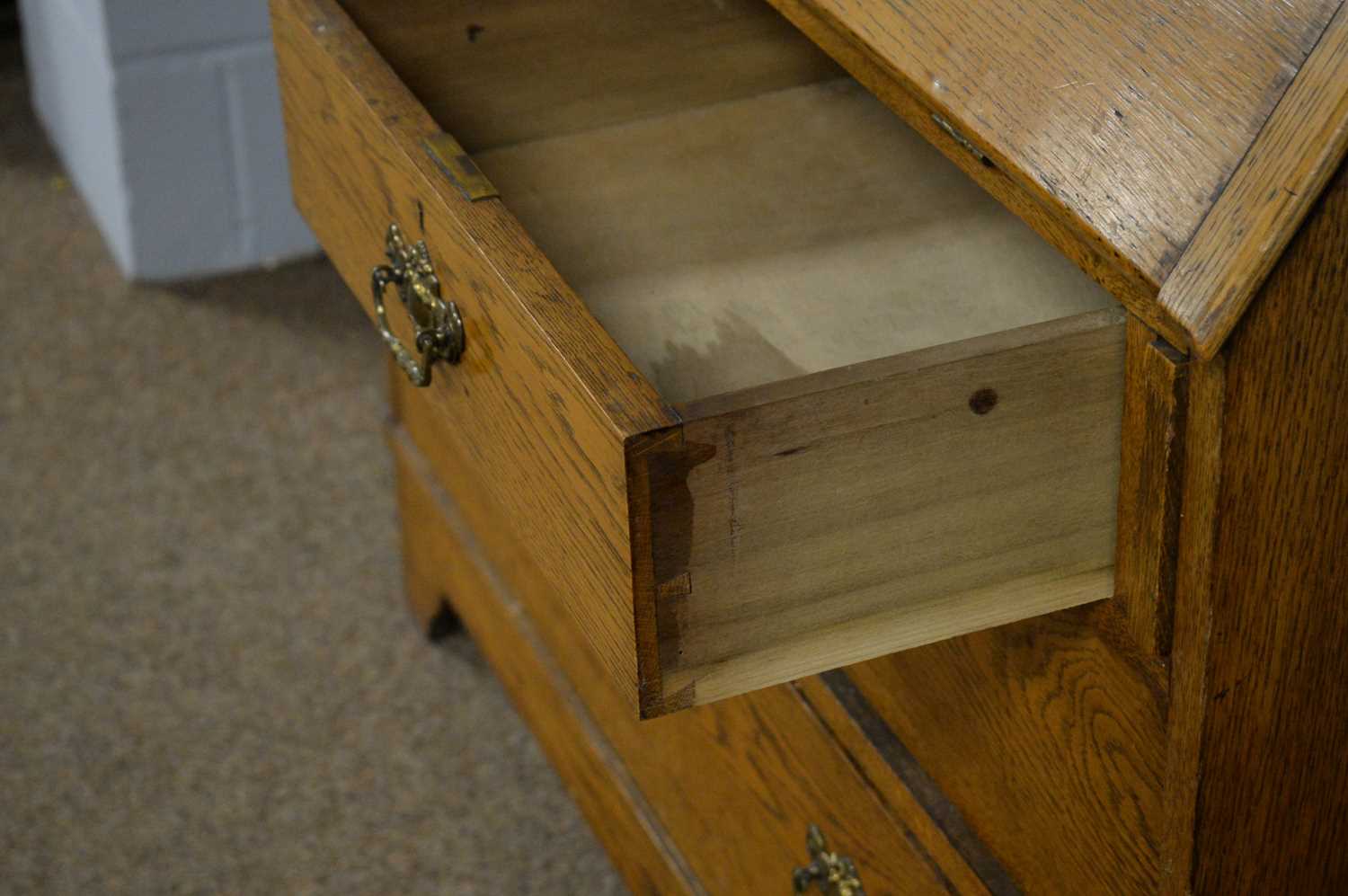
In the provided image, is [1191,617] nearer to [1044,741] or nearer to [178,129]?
[1044,741]

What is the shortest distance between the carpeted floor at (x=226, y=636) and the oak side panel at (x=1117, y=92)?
0.78 metres

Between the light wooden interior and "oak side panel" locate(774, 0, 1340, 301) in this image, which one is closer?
"oak side panel" locate(774, 0, 1340, 301)

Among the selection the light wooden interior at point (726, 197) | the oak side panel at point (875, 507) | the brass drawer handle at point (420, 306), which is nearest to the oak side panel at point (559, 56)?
the light wooden interior at point (726, 197)

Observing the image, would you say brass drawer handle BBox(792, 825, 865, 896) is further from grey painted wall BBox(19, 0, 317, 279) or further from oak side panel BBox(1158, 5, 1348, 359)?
grey painted wall BBox(19, 0, 317, 279)

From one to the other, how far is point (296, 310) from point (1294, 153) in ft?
4.94

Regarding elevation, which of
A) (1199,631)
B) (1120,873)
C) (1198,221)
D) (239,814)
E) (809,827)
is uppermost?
(1198,221)

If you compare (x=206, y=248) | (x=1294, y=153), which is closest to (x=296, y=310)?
(x=206, y=248)

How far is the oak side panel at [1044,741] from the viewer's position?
631 mm

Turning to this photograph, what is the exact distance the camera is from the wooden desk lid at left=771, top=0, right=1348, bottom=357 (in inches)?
18.8

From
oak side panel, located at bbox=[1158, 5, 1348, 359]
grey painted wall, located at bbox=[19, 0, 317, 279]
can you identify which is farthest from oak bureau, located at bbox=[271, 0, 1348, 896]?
grey painted wall, located at bbox=[19, 0, 317, 279]

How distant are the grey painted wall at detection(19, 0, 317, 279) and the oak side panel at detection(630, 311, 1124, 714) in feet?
4.52

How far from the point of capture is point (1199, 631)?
56cm

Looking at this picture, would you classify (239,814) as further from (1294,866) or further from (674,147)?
(1294,866)

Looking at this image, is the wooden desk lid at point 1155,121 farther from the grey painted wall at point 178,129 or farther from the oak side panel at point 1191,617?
the grey painted wall at point 178,129
